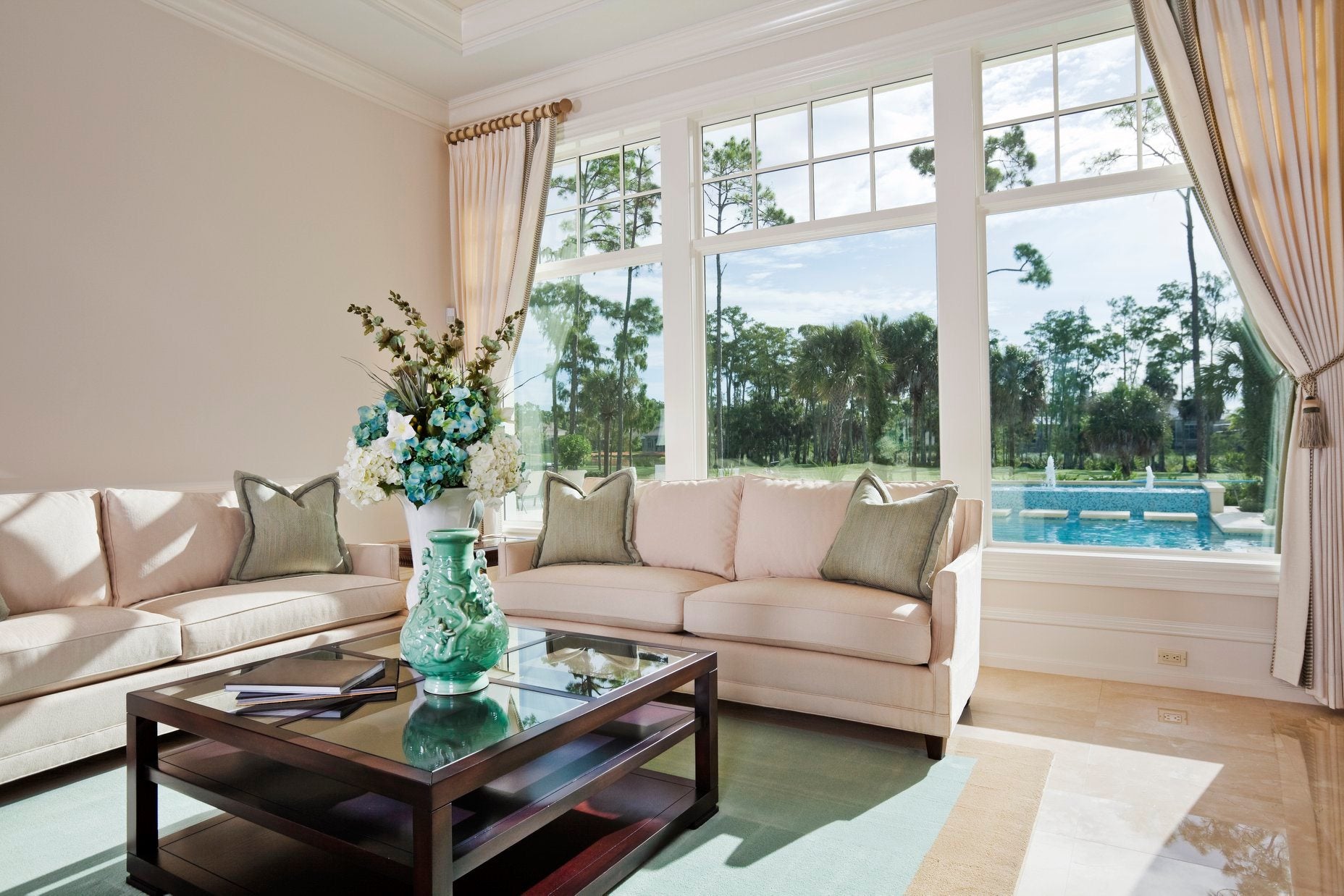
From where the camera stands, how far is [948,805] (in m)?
2.43

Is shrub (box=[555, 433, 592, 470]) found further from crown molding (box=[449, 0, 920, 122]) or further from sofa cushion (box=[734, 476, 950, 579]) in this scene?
crown molding (box=[449, 0, 920, 122])

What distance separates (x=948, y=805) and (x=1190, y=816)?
2.10 ft

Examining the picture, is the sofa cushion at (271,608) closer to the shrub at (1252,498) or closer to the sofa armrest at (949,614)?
the sofa armrest at (949,614)

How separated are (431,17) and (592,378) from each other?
85.8 inches

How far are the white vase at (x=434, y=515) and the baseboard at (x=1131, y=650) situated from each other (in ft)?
8.79

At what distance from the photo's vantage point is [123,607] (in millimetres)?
3264

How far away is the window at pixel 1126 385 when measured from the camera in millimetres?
3592

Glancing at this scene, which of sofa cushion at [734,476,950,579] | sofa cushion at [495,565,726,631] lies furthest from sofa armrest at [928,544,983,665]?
sofa cushion at [495,565,726,631]

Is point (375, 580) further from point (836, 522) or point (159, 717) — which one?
point (836, 522)

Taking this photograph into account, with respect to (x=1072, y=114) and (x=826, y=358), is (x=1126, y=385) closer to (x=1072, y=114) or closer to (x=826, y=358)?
(x=1072, y=114)

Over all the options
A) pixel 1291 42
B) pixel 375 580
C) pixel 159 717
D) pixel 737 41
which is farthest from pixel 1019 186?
pixel 159 717

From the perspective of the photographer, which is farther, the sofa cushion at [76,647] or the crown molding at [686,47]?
the crown molding at [686,47]

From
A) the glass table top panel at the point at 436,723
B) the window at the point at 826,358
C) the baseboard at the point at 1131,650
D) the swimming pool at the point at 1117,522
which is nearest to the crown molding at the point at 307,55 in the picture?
the window at the point at 826,358

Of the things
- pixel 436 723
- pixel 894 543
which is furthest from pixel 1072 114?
pixel 436 723
